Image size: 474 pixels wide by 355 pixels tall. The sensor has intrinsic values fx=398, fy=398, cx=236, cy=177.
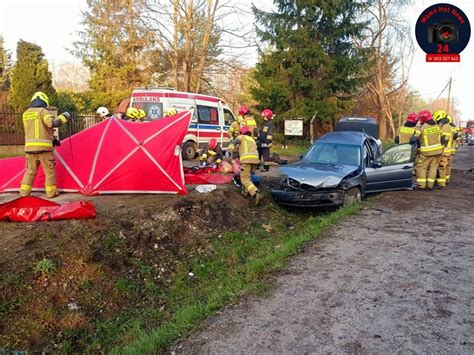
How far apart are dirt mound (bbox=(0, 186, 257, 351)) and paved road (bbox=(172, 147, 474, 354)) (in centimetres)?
204

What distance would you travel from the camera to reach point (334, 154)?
30.8ft

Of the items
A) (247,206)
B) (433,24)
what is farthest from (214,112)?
(433,24)

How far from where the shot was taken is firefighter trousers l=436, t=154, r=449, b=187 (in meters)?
10.7

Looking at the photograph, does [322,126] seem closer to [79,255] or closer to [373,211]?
[373,211]

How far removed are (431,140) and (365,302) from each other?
7.31m

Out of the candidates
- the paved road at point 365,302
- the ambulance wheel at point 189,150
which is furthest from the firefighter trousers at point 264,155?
the paved road at point 365,302

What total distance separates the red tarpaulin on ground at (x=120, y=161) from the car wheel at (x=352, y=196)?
342 cm

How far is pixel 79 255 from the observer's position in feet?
18.2

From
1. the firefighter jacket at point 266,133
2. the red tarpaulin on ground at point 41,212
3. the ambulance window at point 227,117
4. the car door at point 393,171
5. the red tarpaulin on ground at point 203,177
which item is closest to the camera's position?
the red tarpaulin on ground at point 41,212

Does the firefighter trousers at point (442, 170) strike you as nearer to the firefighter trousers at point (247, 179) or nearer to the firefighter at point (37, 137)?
the firefighter trousers at point (247, 179)

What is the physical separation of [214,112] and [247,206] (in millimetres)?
7306

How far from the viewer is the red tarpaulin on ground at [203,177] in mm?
9773

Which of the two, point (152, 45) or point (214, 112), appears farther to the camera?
point (152, 45)

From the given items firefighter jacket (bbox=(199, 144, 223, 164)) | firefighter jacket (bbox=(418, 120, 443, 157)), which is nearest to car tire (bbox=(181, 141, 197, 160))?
firefighter jacket (bbox=(199, 144, 223, 164))
